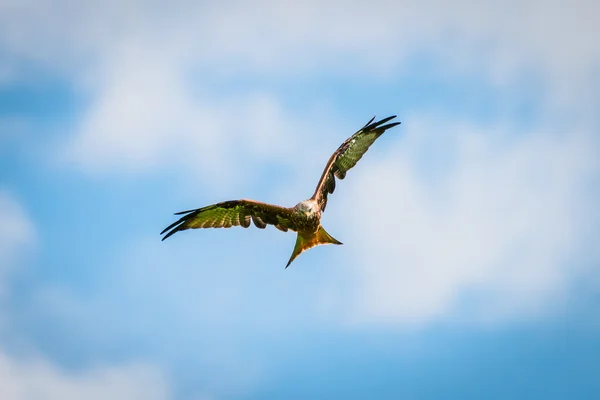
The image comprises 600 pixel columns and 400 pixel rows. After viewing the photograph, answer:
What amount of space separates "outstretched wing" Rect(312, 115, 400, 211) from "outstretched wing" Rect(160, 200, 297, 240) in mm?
758

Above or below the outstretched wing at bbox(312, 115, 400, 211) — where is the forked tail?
below

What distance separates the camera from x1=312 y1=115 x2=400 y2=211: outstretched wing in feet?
43.8

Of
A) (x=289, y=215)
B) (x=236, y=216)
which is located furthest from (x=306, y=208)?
(x=236, y=216)

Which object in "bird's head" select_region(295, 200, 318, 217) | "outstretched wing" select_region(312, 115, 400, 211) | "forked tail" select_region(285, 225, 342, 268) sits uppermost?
"outstretched wing" select_region(312, 115, 400, 211)

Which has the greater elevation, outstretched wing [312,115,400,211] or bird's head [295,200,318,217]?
outstretched wing [312,115,400,211]

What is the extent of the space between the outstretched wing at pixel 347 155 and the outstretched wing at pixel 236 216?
758 mm

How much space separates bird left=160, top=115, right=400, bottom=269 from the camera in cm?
1266

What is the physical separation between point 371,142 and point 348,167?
2.47 feet

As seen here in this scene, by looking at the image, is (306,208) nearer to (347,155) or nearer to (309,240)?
(309,240)

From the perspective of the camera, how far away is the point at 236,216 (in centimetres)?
1324

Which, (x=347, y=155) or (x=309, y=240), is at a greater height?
(x=347, y=155)

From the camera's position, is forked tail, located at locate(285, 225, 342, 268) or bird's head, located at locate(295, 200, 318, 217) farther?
forked tail, located at locate(285, 225, 342, 268)

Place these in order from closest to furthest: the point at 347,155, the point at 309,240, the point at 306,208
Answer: the point at 306,208 → the point at 309,240 → the point at 347,155

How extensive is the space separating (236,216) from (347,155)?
241cm
